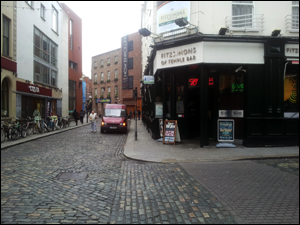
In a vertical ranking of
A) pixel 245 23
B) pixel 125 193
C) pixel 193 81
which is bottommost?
pixel 125 193

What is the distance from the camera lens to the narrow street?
10.3 ft

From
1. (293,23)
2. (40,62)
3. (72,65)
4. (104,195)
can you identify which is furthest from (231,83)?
(72,65)

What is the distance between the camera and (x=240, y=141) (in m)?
9.93

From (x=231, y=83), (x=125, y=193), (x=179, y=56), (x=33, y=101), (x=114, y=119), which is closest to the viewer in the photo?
(x=125, y=193)

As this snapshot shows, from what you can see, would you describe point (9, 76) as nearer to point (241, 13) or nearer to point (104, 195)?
point (104, 195)

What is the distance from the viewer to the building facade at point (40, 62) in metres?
12.2

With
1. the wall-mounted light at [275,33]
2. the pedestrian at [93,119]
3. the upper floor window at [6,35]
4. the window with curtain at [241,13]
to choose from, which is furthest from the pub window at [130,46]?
the wall-mounted light at [275,33]

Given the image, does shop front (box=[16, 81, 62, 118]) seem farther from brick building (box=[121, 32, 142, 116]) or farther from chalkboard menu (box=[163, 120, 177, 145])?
brick building (box=[121, 32, 142, 116])

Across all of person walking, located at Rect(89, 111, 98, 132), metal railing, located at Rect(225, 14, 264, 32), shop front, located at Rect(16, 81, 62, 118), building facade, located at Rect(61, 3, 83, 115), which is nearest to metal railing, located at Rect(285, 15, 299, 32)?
metal railing, located at Rect(225, 14, 264, 32)

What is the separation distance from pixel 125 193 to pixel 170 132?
616cm

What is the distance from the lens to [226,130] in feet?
30.7

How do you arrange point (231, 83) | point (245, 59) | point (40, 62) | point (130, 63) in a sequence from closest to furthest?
point (245, 59) < point (231, 83) < point (40, 62) < point (130, 63)

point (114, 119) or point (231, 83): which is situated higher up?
point (231, 83)

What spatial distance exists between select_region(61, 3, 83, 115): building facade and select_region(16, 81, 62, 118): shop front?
23.4 feet
